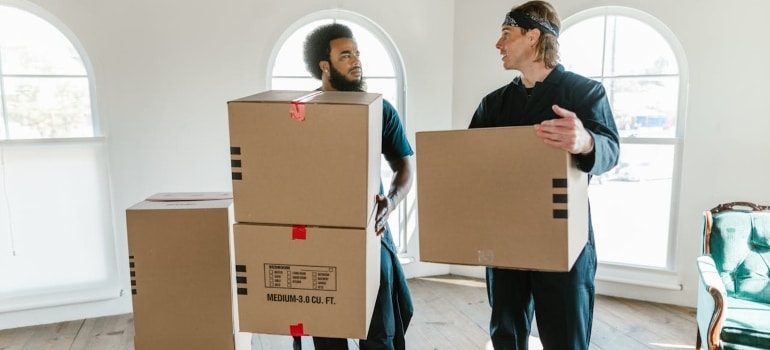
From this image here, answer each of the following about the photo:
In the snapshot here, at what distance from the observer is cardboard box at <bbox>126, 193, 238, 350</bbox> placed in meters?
1.36

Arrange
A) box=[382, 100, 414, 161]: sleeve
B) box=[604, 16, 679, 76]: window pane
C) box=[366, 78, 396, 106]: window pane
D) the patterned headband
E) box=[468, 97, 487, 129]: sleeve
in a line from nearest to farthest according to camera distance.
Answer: the patterned headband → box=[468, 97, 487, 129]: sleeve → box=[382, 100, 414, 161]: sleeve → box=[604, 16, 679, 76]: window pane → box=[366, 78, 396, 106]: window pane

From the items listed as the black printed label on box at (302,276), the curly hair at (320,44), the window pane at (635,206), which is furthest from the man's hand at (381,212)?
the window pane at (635,206)

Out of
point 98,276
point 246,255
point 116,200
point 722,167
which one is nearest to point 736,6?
point 722,167

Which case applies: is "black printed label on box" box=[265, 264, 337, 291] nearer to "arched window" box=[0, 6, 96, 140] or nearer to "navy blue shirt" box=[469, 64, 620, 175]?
"navy blue shirt" box=[469, 64, 620, 175]

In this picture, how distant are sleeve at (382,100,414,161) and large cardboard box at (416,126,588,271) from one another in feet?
1.57

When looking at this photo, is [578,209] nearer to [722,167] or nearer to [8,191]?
[722,167]

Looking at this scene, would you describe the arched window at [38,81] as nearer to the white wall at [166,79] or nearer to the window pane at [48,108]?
the window pane at [48,108]

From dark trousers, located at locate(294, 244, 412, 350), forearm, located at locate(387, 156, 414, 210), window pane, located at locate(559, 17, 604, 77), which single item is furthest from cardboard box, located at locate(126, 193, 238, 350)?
window pane, located at locate(559, 17, 604, 77)

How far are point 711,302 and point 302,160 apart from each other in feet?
6.19

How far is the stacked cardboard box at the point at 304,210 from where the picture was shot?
110 cm

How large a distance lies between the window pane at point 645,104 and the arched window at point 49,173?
3.04 m

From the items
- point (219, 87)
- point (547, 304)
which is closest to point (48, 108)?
point (219, 87)

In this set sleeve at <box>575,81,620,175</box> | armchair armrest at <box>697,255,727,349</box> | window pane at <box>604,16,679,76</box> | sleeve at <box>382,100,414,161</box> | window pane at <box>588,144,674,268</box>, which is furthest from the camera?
window pane at <box>588,144,674,268</box>

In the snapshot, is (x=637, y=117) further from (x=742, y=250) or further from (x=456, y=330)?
(x=456, y=330)
